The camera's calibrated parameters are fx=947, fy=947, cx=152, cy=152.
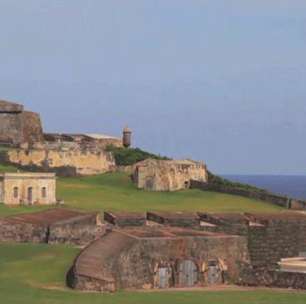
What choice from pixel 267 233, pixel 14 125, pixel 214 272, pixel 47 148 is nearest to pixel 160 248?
pixel 214 272

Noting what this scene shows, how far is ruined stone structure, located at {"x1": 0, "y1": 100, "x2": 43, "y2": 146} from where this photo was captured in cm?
6650

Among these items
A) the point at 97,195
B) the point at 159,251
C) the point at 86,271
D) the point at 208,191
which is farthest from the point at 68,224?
the point at 208,191

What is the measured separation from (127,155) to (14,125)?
853cm

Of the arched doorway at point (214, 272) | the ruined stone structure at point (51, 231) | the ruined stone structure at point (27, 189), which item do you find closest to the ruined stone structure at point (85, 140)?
the ruined stone structure at point (27, 189)

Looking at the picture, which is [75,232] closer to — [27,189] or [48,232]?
[48,232]

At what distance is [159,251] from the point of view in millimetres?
31562

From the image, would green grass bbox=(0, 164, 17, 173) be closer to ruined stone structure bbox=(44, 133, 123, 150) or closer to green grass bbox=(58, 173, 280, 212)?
green grass bbox=(58, 173, 280, 212)

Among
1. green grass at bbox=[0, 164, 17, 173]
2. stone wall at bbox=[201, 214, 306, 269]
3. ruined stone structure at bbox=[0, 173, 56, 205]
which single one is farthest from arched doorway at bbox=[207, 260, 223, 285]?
green grass at bbox=[0, 164, 17, 173]

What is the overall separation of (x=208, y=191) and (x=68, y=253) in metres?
25.2

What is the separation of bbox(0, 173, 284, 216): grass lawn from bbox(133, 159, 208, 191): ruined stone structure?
757 millimetres

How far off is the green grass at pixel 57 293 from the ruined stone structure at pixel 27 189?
11.3 metres

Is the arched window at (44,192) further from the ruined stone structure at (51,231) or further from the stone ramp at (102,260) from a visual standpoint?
the stone ramp at (102,260)

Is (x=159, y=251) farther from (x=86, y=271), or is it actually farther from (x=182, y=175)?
(x=182, y=175)

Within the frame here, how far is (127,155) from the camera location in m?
65.3
